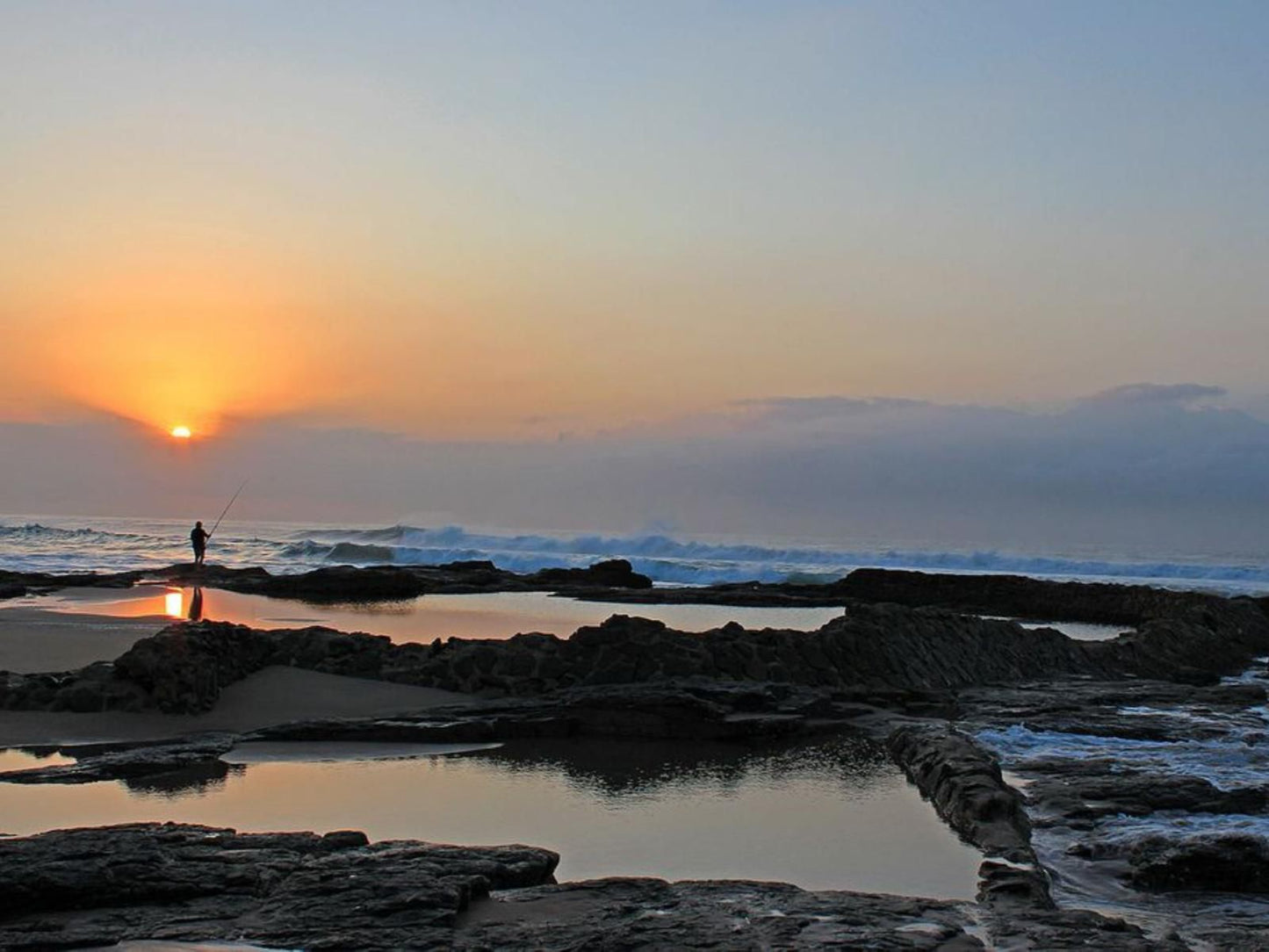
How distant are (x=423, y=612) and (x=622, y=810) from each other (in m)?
14.3

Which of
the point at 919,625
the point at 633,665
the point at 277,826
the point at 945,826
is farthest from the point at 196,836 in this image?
the point at 919,625

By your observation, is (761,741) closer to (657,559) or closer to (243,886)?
(243,886)

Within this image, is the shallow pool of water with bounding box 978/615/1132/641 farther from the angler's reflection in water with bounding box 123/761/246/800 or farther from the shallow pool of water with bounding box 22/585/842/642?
the angler's reflection in water with bounding box 123/761/246/800

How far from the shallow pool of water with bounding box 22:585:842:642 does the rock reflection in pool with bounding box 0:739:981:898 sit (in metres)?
7.75

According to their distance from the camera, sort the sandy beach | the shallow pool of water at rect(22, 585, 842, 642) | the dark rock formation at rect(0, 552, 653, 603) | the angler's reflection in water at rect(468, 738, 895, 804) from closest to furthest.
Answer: the angler's reflection in water at rect(468, 738, 895, 804) → the sandy beach → the shallow pool of water at rect(22, 585, 842, 642) → the dark rock formation at rect(0, 552, 653, 603)

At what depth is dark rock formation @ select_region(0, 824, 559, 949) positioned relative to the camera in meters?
4.96

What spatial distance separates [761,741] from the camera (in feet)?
33.5

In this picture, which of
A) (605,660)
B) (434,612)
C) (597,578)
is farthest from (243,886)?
(597,578)

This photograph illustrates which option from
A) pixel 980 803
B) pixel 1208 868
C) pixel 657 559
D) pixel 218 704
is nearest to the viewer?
pixel 1208 868

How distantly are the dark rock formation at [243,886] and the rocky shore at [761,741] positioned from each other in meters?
0.02

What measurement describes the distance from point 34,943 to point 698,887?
2.66 metres

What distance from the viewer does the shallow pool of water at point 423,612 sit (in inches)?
731

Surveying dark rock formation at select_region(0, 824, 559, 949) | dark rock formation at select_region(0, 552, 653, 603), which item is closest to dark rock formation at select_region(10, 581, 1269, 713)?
dark rock formation at select_region(0, 824, 559, 949)

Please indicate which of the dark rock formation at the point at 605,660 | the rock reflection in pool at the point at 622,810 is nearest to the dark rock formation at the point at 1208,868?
the rock reflection in pool at the point at 622,810
